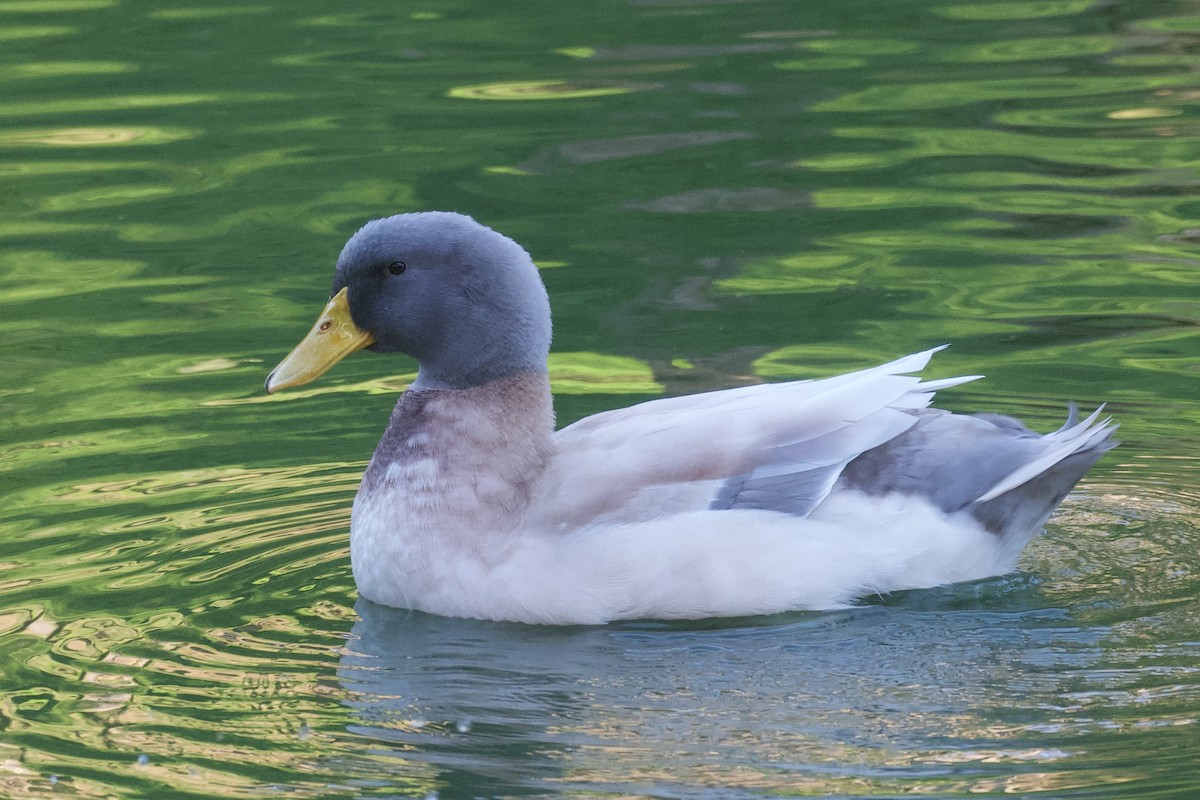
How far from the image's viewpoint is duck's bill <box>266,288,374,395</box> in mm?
7082

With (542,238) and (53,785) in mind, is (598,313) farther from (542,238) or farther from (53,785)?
(53,785)

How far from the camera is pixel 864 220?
11188 mm

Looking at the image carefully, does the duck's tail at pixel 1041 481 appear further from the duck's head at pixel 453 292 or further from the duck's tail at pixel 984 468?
the duck's head at pixel 453 292

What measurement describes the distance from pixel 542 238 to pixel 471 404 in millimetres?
4332

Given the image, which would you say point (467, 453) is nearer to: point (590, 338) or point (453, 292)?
point (453, 292)

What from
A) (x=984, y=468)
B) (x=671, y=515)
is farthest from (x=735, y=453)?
(x=984, y=468)

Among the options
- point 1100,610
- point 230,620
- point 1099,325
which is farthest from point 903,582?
point 1099,325

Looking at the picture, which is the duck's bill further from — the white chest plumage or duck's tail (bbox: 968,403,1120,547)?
duck's tail (bbox: 968,403,1120,547)

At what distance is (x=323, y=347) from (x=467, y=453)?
708 millimetres

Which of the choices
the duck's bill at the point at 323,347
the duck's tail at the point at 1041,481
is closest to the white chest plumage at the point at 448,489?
the duck's bill at the point at 323,347

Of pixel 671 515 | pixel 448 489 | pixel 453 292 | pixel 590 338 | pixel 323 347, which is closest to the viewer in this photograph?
pixel 671 515

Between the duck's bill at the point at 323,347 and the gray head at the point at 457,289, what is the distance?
138 mm

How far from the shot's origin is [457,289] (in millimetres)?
6910

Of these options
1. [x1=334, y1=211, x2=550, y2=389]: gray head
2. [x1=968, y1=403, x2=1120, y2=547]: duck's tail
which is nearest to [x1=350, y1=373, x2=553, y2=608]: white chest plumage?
[x1=334, y1=211, x2=550, y2=389]: gray head
